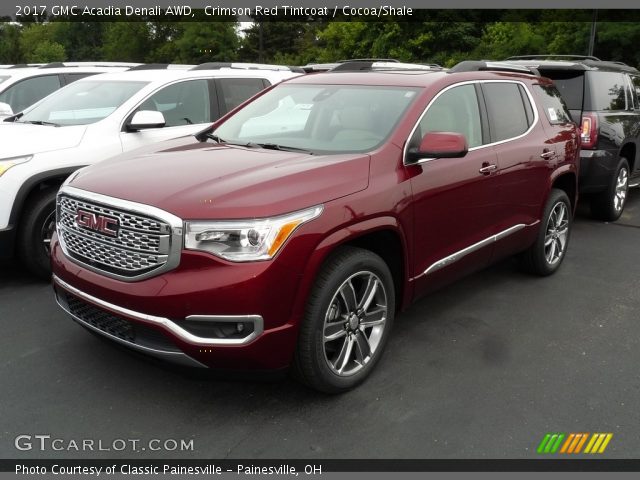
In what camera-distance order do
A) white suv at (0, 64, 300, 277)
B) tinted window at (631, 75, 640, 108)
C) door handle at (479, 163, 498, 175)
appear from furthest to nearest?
1. tinted window at (631, 75, 640, 108)
2. white suv at (0, 64, 300, 277)
3. door handle at (479, 163, 498, 175)

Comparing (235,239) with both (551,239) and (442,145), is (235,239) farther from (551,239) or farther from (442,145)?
(551,239)

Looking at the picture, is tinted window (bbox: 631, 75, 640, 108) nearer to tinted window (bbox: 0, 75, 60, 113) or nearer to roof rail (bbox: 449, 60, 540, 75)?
roof rail (bbox: 449, 60, 540, 75)

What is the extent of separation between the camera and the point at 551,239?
5.55 m

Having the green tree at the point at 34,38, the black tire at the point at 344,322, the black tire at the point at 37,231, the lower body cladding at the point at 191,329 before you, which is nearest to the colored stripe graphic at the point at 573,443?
the black tire at the point at 344,322

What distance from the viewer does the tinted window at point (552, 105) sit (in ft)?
17.6

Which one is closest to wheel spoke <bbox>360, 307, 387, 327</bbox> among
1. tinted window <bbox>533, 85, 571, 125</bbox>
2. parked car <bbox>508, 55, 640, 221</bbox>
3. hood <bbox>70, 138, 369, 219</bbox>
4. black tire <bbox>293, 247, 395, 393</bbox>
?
black tire <bbox>293, 247, 395, 393</bbox>

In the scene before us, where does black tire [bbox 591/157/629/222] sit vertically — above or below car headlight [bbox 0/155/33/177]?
below

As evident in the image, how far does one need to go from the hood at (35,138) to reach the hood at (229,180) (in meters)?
1.66

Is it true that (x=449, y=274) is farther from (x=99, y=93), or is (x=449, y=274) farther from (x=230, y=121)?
(x=99, y=93)

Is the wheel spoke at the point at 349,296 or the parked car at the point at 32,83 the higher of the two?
the parked car at the point at 32,83

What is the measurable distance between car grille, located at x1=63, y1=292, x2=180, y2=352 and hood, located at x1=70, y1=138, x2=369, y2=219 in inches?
23.5

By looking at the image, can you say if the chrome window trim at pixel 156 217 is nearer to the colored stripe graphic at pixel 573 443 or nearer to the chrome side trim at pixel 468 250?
the chrome side trim at pixel 468 250

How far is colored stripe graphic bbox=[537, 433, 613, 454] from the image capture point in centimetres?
304

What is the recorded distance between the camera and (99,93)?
619cm
